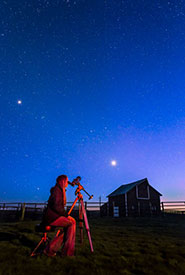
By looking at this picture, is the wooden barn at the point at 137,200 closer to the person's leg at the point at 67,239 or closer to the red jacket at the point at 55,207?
the person's leg at the point at 67,239

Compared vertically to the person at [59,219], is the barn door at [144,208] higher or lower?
lower

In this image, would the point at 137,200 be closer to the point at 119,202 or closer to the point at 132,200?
the point at 132,200

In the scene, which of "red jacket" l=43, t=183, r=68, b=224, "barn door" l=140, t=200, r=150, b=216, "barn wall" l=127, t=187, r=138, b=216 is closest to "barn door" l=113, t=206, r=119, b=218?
"barn wall" l=127, t=187, r=138, b=216

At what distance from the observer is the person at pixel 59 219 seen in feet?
11.1

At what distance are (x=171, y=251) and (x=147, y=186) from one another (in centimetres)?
2565

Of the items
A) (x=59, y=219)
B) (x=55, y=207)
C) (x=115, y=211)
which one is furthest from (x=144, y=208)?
(x=55, y=207)

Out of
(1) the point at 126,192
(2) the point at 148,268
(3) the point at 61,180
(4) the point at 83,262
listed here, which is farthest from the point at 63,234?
(1) the point at 126,192

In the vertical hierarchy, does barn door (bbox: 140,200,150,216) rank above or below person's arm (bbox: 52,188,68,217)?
below

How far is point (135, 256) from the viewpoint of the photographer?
4.01m

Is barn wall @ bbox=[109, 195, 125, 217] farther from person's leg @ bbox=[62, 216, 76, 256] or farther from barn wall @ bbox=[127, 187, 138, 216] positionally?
person's leg @ bbox=[62, 216, 76, 256]

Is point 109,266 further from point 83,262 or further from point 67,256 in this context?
point 67,256

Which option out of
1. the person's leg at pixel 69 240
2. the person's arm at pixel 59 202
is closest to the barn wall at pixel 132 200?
the person's leg at pixel 69 240

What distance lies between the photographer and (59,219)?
3.39 m

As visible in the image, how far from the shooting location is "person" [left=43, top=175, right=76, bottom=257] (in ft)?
11.1
